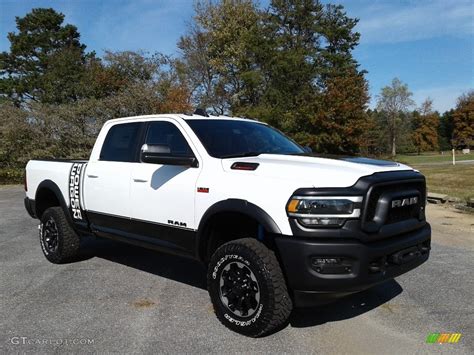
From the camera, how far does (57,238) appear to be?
6.21 metres

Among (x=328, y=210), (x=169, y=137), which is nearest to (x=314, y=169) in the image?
(x=328, y=210)

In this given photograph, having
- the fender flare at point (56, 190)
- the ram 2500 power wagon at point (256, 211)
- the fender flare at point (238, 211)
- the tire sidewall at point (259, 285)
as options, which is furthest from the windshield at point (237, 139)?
the fender flare at point (56, 190)

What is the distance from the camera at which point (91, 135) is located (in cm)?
2319

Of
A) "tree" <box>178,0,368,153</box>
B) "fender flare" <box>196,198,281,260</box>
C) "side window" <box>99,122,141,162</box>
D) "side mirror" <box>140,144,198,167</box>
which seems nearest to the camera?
"fender flare" <box>196,198,281,260</box>

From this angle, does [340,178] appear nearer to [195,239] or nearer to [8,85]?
[195,239]

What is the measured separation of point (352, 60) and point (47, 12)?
30.9 m

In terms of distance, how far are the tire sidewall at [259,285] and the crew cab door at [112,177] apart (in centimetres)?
146

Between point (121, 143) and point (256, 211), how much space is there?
2.40 m

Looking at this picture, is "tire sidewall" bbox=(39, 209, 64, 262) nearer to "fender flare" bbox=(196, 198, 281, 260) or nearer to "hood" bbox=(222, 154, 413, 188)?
"fender flare" bbox=(196, 198, 281, 260)

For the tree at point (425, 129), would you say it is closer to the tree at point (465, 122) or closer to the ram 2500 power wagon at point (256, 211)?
the tree at point (465, 122)

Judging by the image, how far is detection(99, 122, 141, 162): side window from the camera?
5297 mm

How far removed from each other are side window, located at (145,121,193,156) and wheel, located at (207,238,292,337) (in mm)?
1172

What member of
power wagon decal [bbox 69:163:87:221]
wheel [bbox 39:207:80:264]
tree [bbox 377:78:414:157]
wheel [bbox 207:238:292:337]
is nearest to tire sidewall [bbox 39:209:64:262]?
wheel [bbox 39:207:80:264]

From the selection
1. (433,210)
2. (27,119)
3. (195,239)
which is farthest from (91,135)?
(195,239)
